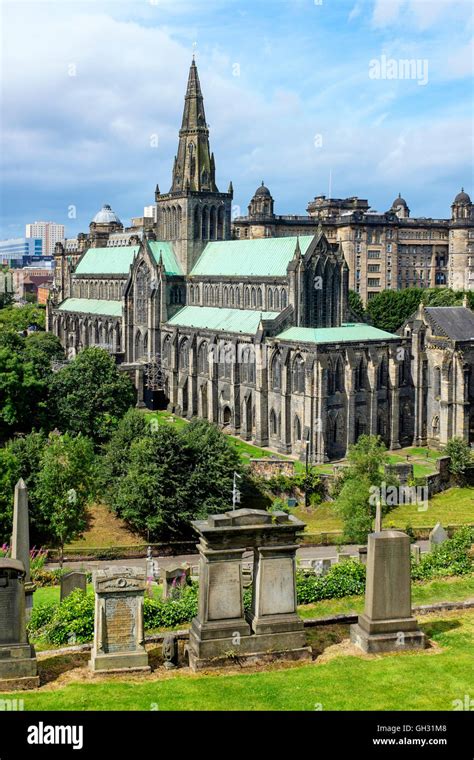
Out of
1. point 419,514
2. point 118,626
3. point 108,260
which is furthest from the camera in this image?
point 108,260

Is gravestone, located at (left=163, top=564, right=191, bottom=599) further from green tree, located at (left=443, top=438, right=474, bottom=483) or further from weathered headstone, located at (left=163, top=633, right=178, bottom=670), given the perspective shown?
green tree, located at (left=443, top=438, right=474, bottom=483)

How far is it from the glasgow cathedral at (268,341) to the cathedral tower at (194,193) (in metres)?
0.13

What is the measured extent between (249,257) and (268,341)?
16.1 m

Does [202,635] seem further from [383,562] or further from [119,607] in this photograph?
[383,562]

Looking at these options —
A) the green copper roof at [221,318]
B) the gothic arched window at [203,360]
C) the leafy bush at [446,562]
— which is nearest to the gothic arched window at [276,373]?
the green copper roof at [221,318]

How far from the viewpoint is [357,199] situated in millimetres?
155875

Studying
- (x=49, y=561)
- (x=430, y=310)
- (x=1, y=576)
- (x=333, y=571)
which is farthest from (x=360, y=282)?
(x=1, y=576)

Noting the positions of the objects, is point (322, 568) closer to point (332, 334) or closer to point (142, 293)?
point (332, 334)

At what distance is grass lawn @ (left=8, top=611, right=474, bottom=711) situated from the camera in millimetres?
19219

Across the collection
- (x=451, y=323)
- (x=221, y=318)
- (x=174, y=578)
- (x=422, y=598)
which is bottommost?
(x=174, y=578)

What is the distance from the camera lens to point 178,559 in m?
49.1

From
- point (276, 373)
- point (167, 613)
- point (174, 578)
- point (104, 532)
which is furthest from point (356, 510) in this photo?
point (276, 373)

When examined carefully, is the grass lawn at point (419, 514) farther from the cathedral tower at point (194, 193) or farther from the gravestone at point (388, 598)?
the cathedral tower at point (194, 193)
